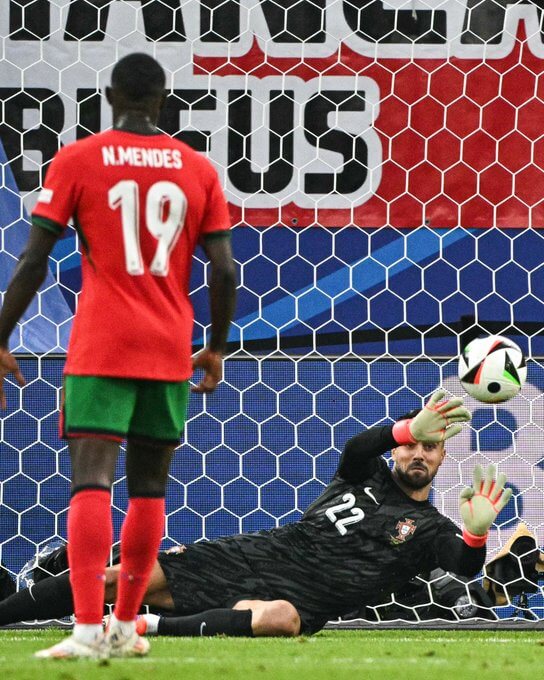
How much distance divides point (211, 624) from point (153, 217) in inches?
66.9

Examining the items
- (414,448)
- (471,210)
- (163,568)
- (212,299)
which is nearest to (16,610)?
(163,568)

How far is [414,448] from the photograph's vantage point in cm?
457

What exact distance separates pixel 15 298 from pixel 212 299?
46cm

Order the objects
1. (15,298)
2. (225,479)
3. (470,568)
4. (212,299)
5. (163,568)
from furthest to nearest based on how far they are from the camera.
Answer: (225,479) < (163,568) < (470,568) < (212,299) < (15,298)

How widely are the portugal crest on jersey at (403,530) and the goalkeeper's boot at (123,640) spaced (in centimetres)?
171

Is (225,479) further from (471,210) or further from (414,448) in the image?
(471,210)

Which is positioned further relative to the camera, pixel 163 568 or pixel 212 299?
pixel 163 568

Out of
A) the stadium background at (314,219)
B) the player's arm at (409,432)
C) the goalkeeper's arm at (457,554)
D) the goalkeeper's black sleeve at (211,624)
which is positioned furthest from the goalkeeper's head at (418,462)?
the goalkeeper's black sleeve at (211,624)

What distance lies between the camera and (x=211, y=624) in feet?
13.5

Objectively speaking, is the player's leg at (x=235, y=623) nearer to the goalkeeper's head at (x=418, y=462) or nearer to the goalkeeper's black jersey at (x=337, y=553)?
the goalkeeper's black jersey at (x=337, y=553)

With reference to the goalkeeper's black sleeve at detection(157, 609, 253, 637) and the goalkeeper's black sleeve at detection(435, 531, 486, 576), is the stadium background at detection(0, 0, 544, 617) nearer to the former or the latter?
the goalkeeper's black sleeve at detection(435, 531, 486, 576)

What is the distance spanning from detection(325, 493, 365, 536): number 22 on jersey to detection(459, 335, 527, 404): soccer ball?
565 millimetres

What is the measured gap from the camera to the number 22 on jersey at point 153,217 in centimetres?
284

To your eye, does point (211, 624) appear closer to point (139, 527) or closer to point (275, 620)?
point (275, 620)
